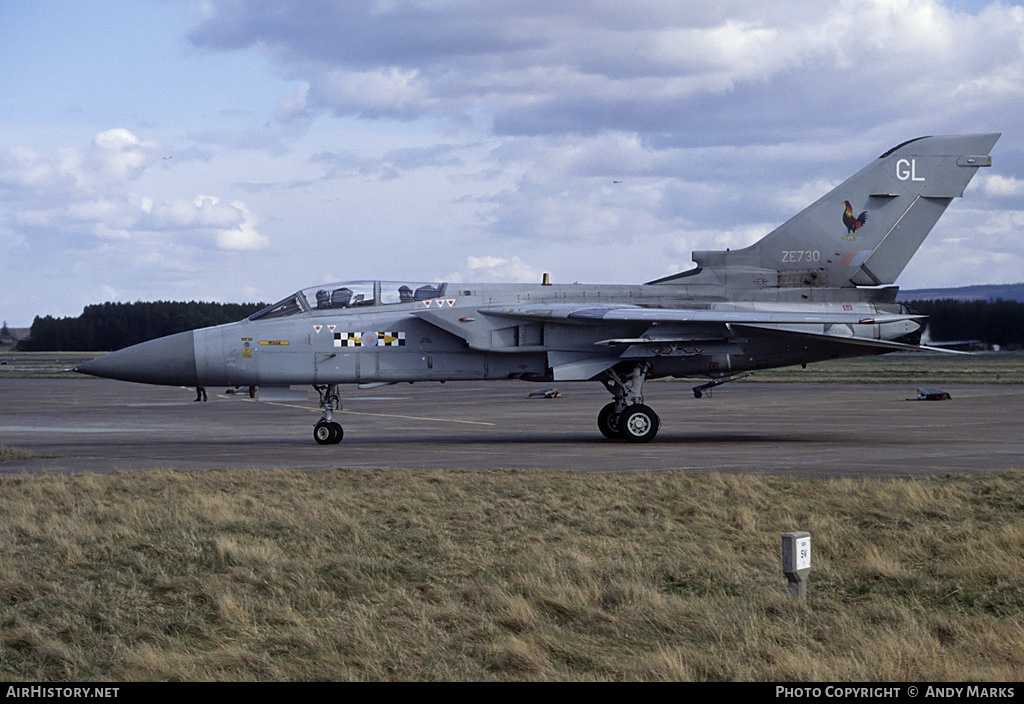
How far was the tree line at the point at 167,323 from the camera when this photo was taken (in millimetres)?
56531

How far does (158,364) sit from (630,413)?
29.6ft

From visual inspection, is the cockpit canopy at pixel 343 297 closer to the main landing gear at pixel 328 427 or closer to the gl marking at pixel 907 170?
the main landing gear at pixel 328 427

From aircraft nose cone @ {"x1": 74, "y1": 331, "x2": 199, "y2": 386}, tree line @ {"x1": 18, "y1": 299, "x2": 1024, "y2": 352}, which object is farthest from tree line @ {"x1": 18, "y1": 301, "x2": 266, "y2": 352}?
aircraft nose cone @ {"x1": 74, "y1": 331, "x2": 199, "y2": 386}

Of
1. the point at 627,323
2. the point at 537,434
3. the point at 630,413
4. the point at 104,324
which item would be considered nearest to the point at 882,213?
the point at 627,323

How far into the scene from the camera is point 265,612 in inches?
295

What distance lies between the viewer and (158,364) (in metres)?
20.4

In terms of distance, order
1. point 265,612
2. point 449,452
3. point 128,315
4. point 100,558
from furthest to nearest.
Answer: point 128,315 < point 449,452 < point 100,558 < point 265,612

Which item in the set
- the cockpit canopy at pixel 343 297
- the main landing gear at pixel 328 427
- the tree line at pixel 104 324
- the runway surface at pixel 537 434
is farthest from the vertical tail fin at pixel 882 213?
the tree line at pixel 104 324

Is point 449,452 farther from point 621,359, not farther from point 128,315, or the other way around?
point 128,315

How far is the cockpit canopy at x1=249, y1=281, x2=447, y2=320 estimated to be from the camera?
68.7ft

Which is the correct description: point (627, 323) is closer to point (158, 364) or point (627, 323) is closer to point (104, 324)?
point (158, 364)

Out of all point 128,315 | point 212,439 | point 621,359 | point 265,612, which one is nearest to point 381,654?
point 265,612

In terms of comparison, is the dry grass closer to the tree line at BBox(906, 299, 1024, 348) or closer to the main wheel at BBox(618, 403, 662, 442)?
the main wheel at BBox(618, 403, 662, 442)

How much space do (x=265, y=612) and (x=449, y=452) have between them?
11.5 meters
